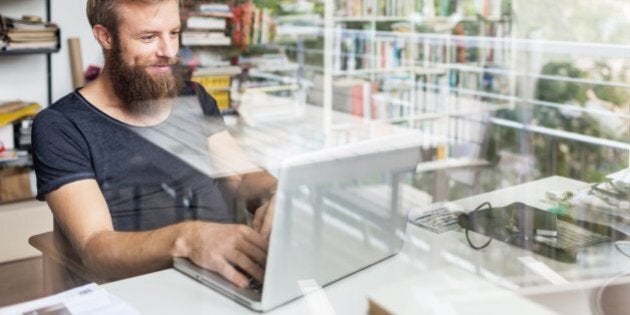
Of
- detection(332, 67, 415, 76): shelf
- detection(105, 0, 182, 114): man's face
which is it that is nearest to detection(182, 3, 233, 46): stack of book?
detection(105, 0, 182, 114): man's face

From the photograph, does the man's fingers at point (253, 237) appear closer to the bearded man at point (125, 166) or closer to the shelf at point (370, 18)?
the bearded man at point (125, 166)

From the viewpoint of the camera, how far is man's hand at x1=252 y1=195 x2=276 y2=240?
4.23ft

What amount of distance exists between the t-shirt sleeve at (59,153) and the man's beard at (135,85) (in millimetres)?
127

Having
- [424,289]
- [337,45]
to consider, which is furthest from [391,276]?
[337,45]

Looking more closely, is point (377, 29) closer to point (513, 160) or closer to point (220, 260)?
point (513, 160)

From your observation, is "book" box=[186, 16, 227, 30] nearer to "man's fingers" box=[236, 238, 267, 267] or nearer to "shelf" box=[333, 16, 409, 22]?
"man's fingers" box=[236, 238, 267, 267]

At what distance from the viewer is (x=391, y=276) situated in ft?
4.49

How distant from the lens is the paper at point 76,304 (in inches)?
50.6

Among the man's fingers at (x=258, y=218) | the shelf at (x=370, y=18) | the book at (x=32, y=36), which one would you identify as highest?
the shelf at (x=370, y=18)

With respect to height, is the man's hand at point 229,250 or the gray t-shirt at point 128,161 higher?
the gray t-shirt at point 128,161

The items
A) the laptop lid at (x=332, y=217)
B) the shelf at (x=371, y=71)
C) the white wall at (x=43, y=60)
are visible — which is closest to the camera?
the laptop lid at (x=332, y=217)

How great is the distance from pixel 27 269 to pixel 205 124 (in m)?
0.52

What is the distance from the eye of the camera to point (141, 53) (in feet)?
4.66

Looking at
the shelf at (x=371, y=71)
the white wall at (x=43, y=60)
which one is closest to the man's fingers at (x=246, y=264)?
the white wall at (x=43, y=60)
